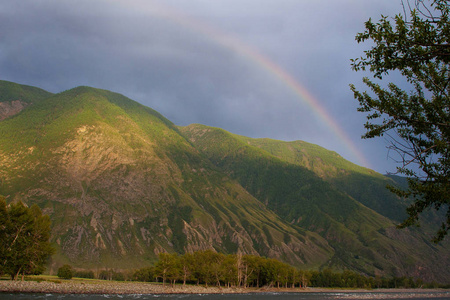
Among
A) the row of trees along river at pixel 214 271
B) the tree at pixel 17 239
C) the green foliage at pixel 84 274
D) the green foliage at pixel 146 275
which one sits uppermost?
the tree at pixel 17 239

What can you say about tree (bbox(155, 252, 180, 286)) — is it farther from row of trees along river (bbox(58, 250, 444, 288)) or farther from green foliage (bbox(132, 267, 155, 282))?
green foliage (bbox(132, 267, 155, 282))

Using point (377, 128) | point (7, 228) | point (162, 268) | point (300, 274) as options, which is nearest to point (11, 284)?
point (7, 228)

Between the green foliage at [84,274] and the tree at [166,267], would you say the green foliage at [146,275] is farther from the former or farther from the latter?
the tree at [166,267]

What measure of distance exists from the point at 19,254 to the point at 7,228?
649 cm

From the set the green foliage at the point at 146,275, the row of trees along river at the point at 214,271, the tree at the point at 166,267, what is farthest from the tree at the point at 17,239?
the green foliage at the point at 146,275

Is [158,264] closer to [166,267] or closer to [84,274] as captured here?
[166,267]

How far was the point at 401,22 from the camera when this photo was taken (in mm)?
13883

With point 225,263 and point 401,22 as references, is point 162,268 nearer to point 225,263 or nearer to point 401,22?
point 225,263

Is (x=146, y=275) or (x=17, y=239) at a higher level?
(x=17, y=239)

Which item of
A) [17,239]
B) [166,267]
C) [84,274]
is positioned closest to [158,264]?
[166,267]

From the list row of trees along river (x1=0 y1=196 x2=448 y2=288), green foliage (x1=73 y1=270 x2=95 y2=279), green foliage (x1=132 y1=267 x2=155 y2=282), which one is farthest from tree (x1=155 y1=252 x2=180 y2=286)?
green foliage (x1=73 y1=270 x2=95 y2=279)

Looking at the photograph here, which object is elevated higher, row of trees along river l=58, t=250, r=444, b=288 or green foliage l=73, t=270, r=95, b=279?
row of trees along river l=58, t=250, r=444, b=288

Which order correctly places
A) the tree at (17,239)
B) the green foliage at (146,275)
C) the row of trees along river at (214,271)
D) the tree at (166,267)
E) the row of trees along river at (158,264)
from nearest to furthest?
the tree at (17,239), the row of trees along river at (158,264), the tree at (166,267), the row of trees along river at (214,271), the green foliage at (146,275)

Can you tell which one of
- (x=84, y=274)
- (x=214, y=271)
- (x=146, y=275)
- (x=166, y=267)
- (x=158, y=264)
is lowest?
(x=84, y=274)
